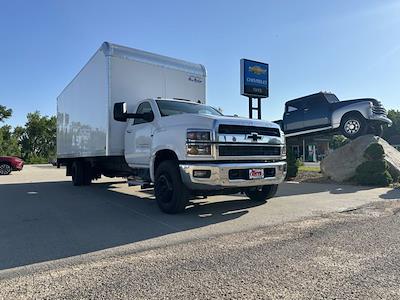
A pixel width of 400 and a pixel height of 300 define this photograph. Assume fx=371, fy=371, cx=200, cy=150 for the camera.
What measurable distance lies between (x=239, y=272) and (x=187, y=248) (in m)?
1.08

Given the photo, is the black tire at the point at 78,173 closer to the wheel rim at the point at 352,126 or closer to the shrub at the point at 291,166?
the shrub at the point at 291,166

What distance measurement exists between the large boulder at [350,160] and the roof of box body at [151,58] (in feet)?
21.0

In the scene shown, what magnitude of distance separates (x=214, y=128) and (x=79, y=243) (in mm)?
2901

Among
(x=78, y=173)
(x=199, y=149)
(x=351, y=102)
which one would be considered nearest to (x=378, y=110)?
(x=351, y=102)

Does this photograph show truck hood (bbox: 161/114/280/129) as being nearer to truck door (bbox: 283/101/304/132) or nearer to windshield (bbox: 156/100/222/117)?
windshield (bbox: 156/100/222/117)

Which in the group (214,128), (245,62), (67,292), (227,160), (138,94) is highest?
(245,62)

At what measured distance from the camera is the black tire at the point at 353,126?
13913 mm

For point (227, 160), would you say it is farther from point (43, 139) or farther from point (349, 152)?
point (43, 139)

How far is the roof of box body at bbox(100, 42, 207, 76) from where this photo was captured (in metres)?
8.95

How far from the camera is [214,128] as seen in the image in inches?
256

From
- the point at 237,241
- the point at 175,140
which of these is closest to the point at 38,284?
the point at 237,241

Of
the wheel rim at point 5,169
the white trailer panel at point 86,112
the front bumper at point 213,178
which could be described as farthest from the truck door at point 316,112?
the wheel rim at point 5,169

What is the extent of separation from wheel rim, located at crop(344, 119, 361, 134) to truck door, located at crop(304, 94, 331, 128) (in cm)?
85

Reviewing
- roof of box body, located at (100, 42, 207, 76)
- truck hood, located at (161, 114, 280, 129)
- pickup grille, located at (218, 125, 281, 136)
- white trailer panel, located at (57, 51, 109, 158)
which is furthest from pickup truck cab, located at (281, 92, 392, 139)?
white trailer panel, located at (57, 51, 109, 158)
